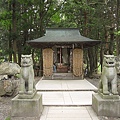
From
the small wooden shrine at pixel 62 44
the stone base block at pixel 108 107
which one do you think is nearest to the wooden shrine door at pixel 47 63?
the small wooden shrine at pixel 62 44

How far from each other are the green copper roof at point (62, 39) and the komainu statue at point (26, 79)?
Result: 7004 mm

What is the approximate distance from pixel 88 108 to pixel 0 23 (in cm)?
1265

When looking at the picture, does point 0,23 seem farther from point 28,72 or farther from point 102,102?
point 102,102

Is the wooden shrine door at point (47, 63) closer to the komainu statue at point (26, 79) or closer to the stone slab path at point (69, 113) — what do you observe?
the stone slab path at point (69, 113)

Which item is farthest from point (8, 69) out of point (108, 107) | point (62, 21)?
point (62, 21)

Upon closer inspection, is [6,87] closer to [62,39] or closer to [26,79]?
[26,79]

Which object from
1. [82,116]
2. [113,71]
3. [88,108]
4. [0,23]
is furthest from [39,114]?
[0,23]

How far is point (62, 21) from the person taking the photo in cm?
1981

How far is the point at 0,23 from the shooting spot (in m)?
16.1

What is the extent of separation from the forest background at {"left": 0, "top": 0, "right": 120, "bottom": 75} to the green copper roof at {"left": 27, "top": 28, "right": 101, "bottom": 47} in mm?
1320

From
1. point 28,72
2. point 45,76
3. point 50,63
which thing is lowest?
point 45,76

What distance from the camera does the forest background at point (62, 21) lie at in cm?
1459

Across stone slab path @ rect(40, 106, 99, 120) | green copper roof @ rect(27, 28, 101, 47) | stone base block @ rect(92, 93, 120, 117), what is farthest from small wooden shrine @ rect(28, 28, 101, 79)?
stone base block @ rect(92, 93, 120, 117)

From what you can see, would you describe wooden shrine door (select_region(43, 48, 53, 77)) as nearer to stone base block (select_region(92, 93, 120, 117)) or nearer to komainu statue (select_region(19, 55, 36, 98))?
komainu statue (select_region(19, 55, 36, 98))
